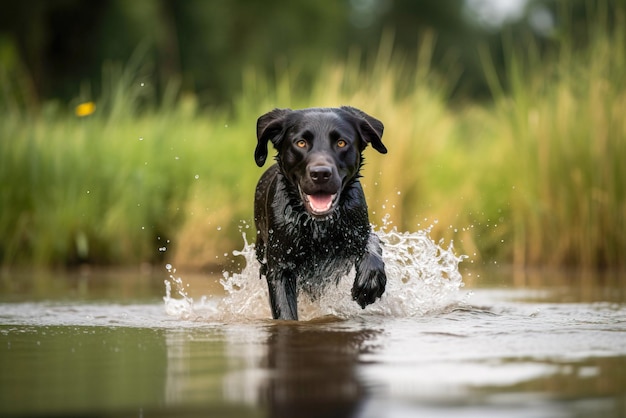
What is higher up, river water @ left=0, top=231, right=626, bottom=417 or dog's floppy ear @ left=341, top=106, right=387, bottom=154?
dog's floppy ear @ left=341, top=106, right=387, bottom=154

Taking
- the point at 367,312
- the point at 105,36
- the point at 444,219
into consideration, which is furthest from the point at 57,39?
the point at 367,312

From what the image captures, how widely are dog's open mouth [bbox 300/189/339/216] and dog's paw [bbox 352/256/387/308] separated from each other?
1.68 ft

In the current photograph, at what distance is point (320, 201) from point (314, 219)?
270mm

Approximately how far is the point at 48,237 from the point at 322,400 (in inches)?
364

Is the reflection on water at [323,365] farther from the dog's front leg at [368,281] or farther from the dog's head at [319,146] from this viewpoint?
the dog's head at [319,146]

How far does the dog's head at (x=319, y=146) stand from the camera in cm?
634

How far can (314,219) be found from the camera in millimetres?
6652

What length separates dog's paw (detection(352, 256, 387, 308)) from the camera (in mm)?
6648

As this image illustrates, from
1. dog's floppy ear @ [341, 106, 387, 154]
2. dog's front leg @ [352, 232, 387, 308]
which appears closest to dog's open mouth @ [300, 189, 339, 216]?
dog's front leg @ [352, 232, 387, 308]

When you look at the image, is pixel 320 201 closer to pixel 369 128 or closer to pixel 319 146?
pixel 319 146

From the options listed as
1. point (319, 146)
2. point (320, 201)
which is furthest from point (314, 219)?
point (319, 146)

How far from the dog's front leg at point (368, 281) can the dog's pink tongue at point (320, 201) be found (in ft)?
1.75

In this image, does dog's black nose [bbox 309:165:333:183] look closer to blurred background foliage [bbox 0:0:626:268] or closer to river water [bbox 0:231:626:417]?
river water [bbox 0:231:626:417]

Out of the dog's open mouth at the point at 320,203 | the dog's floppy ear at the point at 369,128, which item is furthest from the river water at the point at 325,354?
the dog's floppy ear at the point at 369,128
